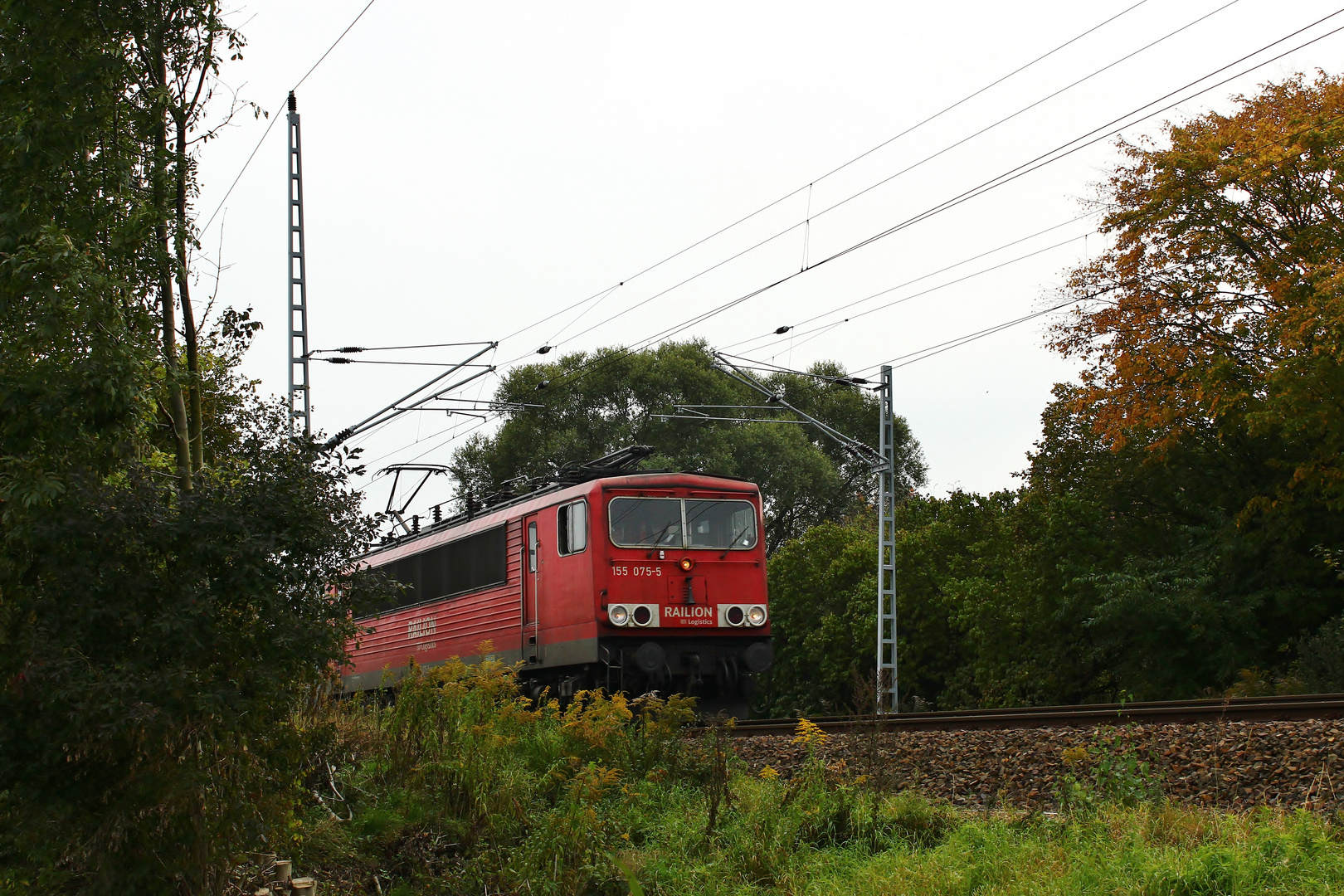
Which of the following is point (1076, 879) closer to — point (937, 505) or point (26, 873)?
point (26, 873)

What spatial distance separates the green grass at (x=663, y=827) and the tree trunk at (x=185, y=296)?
6.98ft

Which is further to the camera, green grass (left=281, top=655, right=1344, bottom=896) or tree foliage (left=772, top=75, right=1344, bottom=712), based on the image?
tree foliage (left=772, top=75, right=1344, bottom=712)

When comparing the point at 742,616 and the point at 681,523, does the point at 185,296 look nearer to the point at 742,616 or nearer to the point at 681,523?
the point at 681,523

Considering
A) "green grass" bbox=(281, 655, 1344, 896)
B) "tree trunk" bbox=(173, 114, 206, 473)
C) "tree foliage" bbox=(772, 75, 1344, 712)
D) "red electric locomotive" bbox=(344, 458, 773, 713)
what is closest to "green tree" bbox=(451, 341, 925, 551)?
"tree foliage" bbox=(772, 75, 1344, 712)

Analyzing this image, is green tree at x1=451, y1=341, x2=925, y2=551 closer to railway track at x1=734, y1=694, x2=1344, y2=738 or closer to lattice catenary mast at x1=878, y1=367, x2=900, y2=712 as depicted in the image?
lattice catenary mast at x1=878, y1=367, x2=900, y2=712

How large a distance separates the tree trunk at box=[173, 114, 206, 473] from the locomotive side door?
28.5 ft

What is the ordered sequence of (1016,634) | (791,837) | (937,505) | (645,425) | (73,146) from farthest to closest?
(645,425) < (937,505) < (1016,634) < (791,837) < (73,146)

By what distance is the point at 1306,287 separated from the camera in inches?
753

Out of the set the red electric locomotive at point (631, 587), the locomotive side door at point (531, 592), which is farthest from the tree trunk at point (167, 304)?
the locomotive side door at point (531, 592)

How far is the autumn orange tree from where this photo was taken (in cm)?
1866

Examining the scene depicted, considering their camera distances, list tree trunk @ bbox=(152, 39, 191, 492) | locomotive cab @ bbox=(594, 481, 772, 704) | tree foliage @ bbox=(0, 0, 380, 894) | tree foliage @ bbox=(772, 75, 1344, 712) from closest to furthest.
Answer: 1. tree foliage @ bbox=(0, 0, 380, 894)
2. tree trunk @ bbox=(152, 39, 191, 492)
3. locomotive cab @ bbox=(594, 481, 772, 704)
4. tree foliage @ bbox=(772, 75, 1344, 712)

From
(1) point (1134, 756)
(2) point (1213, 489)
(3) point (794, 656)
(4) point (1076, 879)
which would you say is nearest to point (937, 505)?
(3) point (794, 656)

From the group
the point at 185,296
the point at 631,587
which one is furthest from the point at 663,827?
the point at 631,587

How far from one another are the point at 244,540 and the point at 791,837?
419cm
